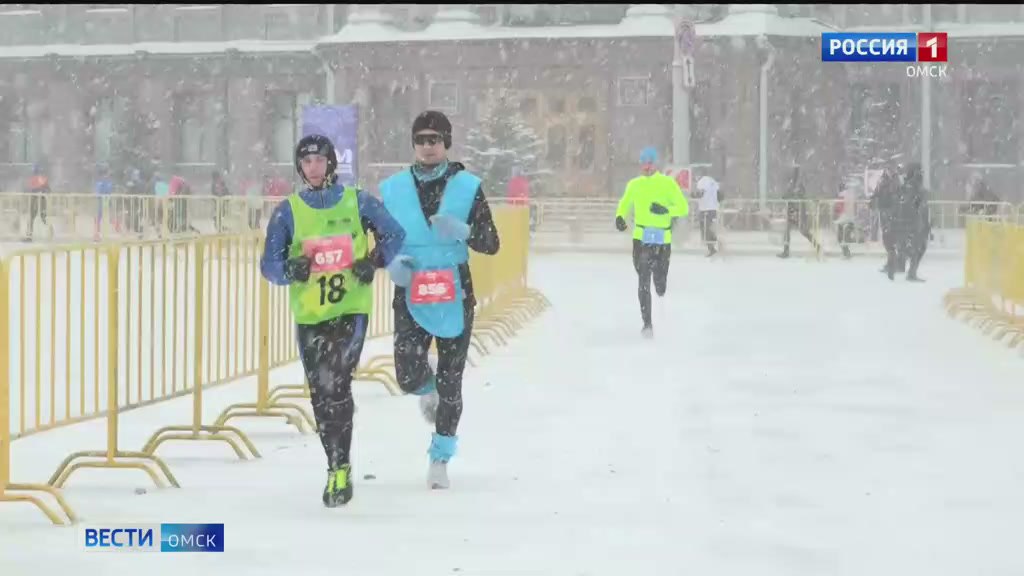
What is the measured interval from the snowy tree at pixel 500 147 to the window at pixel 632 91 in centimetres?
309

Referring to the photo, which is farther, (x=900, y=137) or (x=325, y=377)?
(x=900, y=137)

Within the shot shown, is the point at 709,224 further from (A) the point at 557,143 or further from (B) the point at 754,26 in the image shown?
(A) the point at 557,143

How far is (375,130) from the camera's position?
5009 centimetres

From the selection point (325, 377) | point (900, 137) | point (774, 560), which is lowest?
point (774, 560)

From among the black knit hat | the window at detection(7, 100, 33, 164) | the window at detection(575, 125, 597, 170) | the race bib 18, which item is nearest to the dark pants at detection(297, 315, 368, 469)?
the black knit hat

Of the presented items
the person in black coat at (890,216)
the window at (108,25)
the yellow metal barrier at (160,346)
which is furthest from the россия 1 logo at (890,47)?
the yellow metal barrier at (160,346)

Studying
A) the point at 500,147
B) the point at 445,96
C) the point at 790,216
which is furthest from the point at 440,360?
the point at 445,96

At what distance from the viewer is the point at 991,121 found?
46.2m

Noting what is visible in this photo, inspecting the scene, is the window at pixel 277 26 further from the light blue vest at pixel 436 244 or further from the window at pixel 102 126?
the light blue vest at pixel 436 244

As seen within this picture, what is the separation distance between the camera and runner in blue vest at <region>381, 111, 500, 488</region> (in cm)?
941

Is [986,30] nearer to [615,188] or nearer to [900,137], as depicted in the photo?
[900,137]

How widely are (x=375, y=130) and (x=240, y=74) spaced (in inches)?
179

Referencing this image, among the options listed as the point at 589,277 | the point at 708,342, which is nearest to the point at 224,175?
the point at 589,277

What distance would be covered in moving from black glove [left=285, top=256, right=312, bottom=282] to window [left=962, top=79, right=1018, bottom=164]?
129 feet
